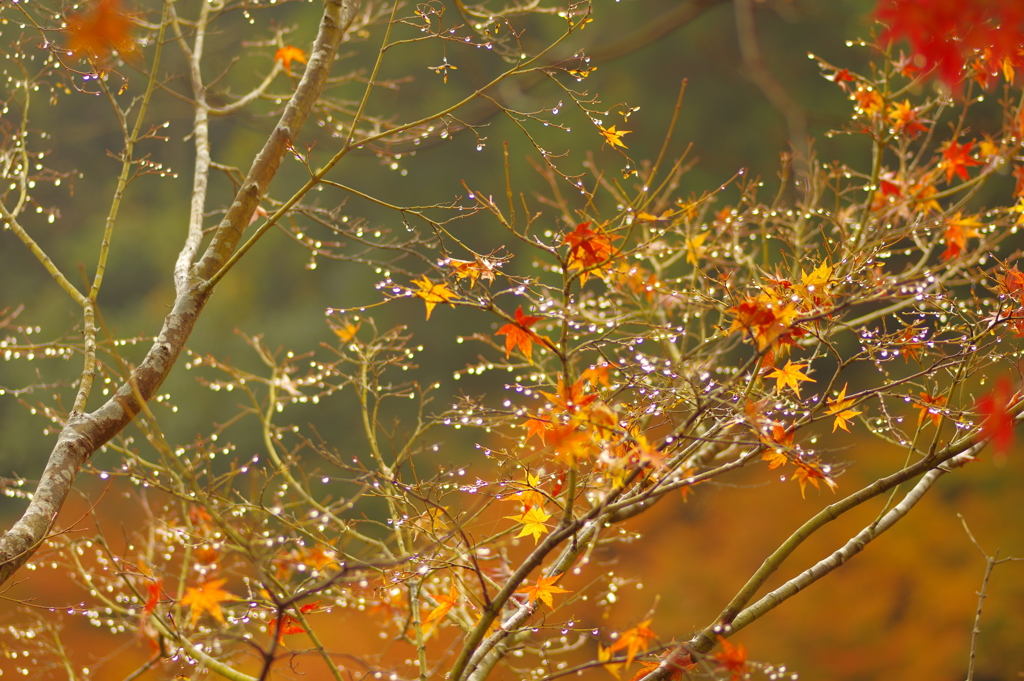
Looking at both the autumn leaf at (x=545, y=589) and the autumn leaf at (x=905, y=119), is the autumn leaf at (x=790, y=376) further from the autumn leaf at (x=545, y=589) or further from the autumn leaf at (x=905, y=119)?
the autumn leaf at (x=905, y=119)

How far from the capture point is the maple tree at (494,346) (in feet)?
3.31

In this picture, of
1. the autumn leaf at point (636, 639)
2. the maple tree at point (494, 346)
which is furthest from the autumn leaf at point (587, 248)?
the autumn leaf at point (636, 639)

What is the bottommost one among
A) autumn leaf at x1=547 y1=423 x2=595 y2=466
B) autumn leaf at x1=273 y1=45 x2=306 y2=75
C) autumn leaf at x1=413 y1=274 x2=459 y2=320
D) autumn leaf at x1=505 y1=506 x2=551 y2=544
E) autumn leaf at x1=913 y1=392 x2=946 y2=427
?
autumn leaf at x1=913 y1=392 x2=946 y2=427

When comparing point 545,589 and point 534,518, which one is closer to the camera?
point 545,589

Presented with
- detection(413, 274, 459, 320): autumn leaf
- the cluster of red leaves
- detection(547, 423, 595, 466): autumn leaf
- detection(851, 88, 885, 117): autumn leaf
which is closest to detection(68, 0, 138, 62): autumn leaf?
detection(413, 274, 459, 320): autumn leaf

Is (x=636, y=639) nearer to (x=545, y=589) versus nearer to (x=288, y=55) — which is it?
(x=545, y=589)

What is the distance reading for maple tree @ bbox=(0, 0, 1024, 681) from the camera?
1010 millimetres

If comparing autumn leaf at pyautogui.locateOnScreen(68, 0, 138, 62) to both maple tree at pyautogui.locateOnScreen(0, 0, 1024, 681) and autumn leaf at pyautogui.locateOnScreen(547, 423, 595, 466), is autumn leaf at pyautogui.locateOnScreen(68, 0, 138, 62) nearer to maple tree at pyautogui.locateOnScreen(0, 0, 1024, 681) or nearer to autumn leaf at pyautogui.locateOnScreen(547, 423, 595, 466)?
maple tree at pyautogui.locateOnScreen(0, 0, 1024, 681)

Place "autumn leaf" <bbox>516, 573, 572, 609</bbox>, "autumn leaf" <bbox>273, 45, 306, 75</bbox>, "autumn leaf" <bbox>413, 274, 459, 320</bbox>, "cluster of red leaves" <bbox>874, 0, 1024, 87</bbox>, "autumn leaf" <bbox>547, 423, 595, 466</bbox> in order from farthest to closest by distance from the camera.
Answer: "autumn leaf" <bbox>273, 45, 306, 75</bbox> < "autumn leaf" <bbox>516, 573, 572, 609</bbox> < "autumn leaf" <bbox>413, 274, 459, 320</bbox> < "autumn leaf" <bbox>547, 423, 595, 466</bbox> < "cluster of red leaves" <bbox>874, 0, 1024, 87</bbox>

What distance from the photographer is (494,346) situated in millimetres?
1833

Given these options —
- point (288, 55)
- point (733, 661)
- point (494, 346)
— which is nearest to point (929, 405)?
point (733, 661)

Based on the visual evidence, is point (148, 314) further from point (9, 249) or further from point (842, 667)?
point (842, 667)

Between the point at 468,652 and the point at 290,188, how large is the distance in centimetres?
356

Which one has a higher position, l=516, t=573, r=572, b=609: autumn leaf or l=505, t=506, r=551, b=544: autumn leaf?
l=505, t=506, r=551, b=544: autumn leaf
